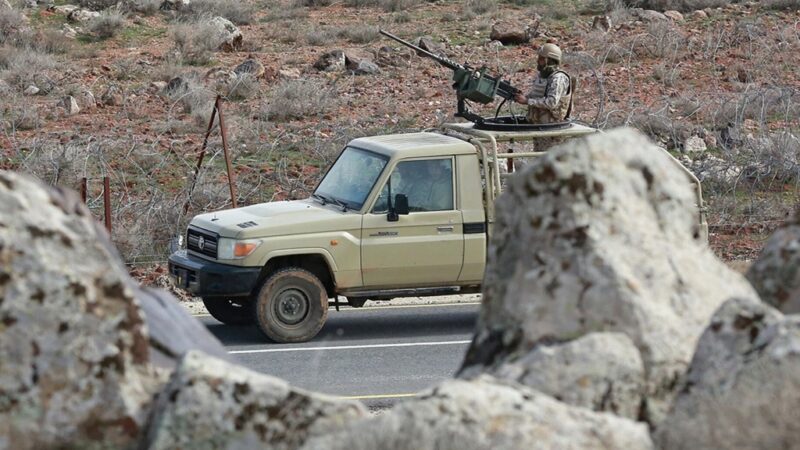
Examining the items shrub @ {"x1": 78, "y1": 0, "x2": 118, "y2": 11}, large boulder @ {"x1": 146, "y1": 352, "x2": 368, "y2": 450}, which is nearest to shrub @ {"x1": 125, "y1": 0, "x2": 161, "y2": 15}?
shrub @ {"x1": 78, "y1": 0, "x2": 118, "y2": 11}

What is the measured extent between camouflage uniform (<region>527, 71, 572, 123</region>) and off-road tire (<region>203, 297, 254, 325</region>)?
321 cm

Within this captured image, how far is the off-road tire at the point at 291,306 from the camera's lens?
1274 cm

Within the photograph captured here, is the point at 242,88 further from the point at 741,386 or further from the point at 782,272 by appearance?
the point at 741,386

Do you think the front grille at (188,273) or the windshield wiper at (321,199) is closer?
the front grille at (188,273)

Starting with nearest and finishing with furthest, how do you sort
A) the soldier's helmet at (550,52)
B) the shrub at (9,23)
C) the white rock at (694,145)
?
1. the soldier's helmet at (550,52)
2. the white rock at (694,145)
3. the shrub at (9,23)

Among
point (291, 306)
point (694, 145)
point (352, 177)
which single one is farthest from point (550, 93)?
point (694, 145)

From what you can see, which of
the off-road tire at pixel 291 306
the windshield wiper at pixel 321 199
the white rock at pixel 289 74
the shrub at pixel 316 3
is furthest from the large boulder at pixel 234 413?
the shrub at pixel 316 3

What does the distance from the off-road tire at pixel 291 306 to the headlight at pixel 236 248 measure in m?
0.32

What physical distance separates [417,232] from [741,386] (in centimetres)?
830

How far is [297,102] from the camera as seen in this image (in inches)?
989

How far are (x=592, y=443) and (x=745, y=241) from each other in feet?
43.7

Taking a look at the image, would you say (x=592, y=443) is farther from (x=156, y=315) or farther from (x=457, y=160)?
(x=457, y=160)

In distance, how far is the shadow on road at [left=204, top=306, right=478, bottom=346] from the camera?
13.3 metres

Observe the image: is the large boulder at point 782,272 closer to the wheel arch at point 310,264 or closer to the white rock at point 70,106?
the wheel arch at point 310,264
